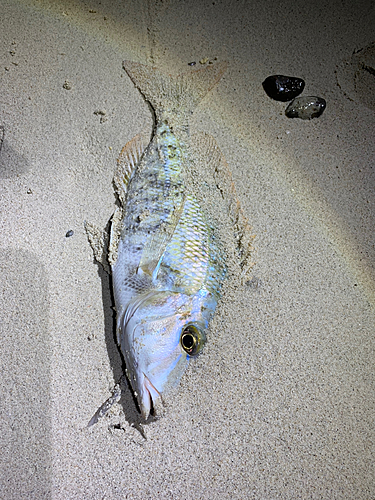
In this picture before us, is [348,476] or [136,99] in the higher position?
[136,99]

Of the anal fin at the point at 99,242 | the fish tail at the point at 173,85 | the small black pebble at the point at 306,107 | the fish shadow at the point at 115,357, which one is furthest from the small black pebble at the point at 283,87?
the fish shadow at the point at 115,357

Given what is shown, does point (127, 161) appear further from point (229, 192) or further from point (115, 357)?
point (115, 357)

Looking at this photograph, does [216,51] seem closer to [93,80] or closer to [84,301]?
[93,80]

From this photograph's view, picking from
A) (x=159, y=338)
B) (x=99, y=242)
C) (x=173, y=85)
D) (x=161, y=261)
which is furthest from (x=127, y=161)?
(x=159, y=338)

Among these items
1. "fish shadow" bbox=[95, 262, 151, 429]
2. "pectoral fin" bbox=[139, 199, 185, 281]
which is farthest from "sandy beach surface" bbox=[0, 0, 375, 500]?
"pectoral fin" bbox=[139, 199, 185, 281]

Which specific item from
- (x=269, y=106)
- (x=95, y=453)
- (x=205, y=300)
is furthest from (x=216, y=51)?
(x=95, y=453)
